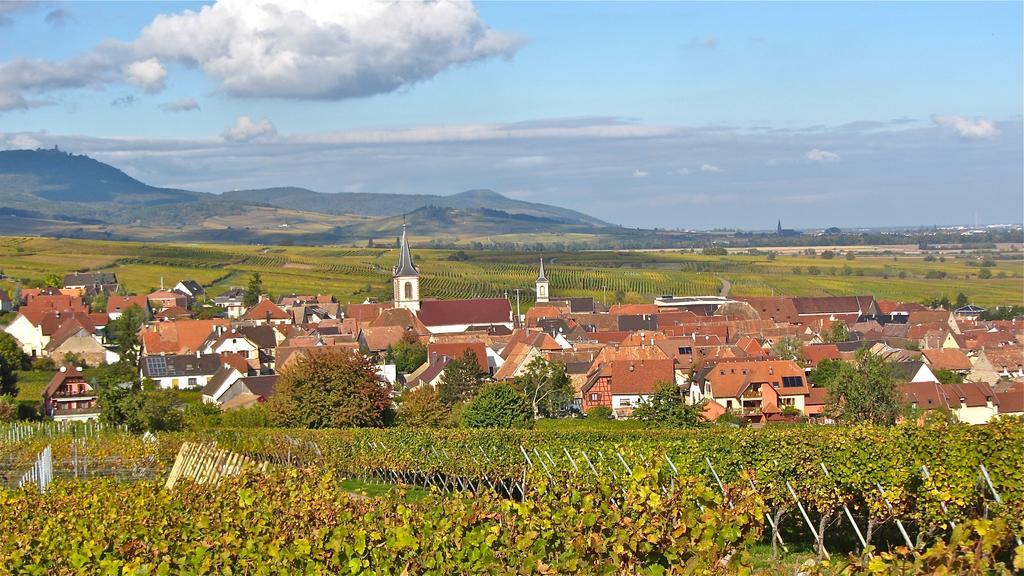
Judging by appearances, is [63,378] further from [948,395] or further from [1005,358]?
[1005,358]

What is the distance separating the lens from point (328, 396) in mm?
44375

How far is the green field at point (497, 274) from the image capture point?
5566 inches

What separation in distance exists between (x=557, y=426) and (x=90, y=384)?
28.3 metres

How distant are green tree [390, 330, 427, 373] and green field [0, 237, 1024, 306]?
162 ft

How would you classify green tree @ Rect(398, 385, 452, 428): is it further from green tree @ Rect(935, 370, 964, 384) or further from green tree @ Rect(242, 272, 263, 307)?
green tree @ Rect(242, 272, 263, 307)

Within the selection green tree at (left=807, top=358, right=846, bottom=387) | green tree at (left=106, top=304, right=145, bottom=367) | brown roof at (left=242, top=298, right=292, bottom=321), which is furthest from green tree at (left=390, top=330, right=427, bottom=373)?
green tree at (left=807, top=358, right=846, bottom=387)

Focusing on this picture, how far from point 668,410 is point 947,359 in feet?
102

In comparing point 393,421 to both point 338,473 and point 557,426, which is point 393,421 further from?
point 338,473

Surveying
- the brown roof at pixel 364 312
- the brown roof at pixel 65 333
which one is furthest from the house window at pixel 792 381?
the brown roof at pixel 364 312

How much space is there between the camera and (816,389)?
5822 centimetres

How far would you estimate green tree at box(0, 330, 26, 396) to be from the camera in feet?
206

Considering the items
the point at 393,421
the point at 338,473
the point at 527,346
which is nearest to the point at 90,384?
the point at 393,421

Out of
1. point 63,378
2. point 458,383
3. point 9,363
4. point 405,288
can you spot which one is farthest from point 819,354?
point 9,363

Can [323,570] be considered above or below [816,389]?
above
